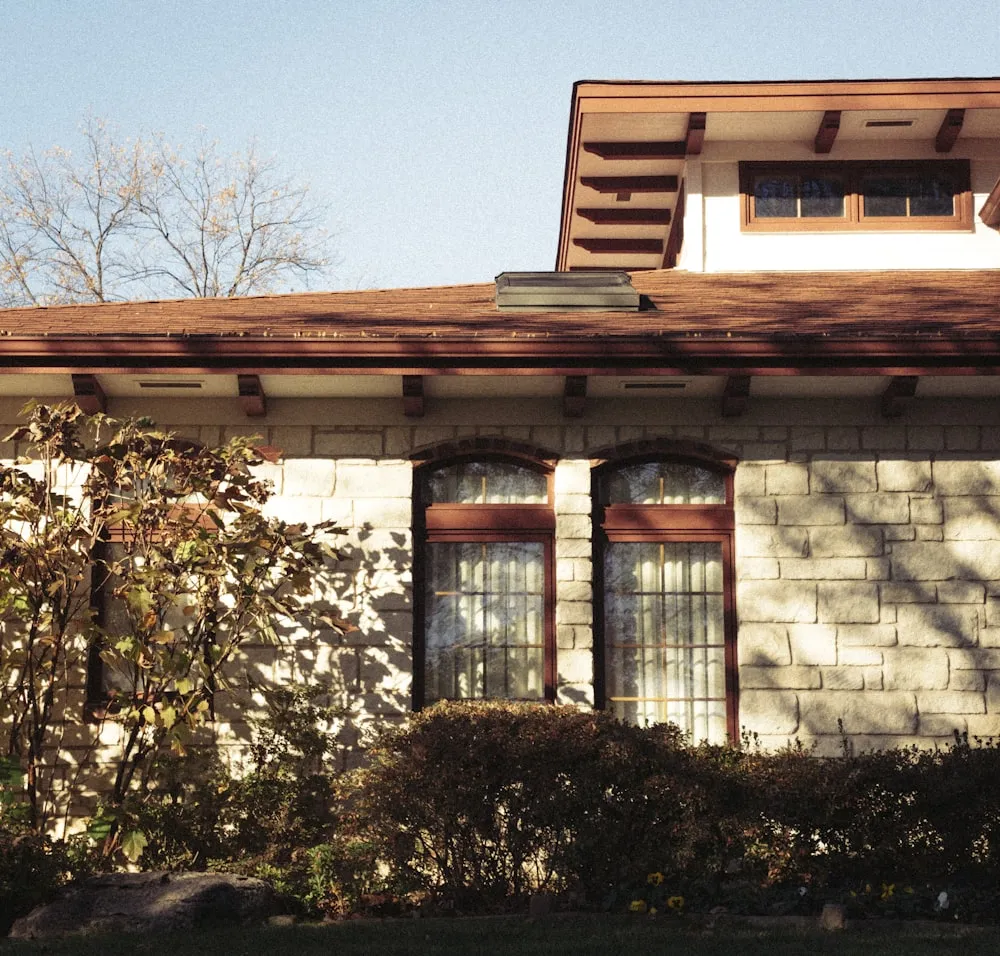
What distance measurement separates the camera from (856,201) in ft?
42.7

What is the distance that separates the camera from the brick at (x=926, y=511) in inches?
380

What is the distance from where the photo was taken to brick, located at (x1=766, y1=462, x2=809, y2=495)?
972cm

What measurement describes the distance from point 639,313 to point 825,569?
2.40 meters

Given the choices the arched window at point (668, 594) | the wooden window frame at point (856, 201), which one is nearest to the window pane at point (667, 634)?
the arched window at point (668, 594)

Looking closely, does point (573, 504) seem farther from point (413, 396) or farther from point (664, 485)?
point (413, 396)

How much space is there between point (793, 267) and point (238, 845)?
285 inches

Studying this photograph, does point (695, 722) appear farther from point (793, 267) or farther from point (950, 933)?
point (793, 267)

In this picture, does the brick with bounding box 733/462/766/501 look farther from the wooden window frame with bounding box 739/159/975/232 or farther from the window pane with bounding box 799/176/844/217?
the window pane with bounding box 799/176/844/217

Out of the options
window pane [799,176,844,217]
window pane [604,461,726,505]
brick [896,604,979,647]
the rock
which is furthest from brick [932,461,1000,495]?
the rock

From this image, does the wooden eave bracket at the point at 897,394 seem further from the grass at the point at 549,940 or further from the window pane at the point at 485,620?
the grass at the point at 549,940

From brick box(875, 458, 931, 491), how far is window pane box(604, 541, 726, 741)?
1.19 m

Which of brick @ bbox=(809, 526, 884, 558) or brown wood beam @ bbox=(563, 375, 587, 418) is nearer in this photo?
brown wood beam @ bbox=(563, 375, 587, 418)

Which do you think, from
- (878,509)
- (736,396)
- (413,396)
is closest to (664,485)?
(736,396)

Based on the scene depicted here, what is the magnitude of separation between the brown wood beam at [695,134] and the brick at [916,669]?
219 inches
